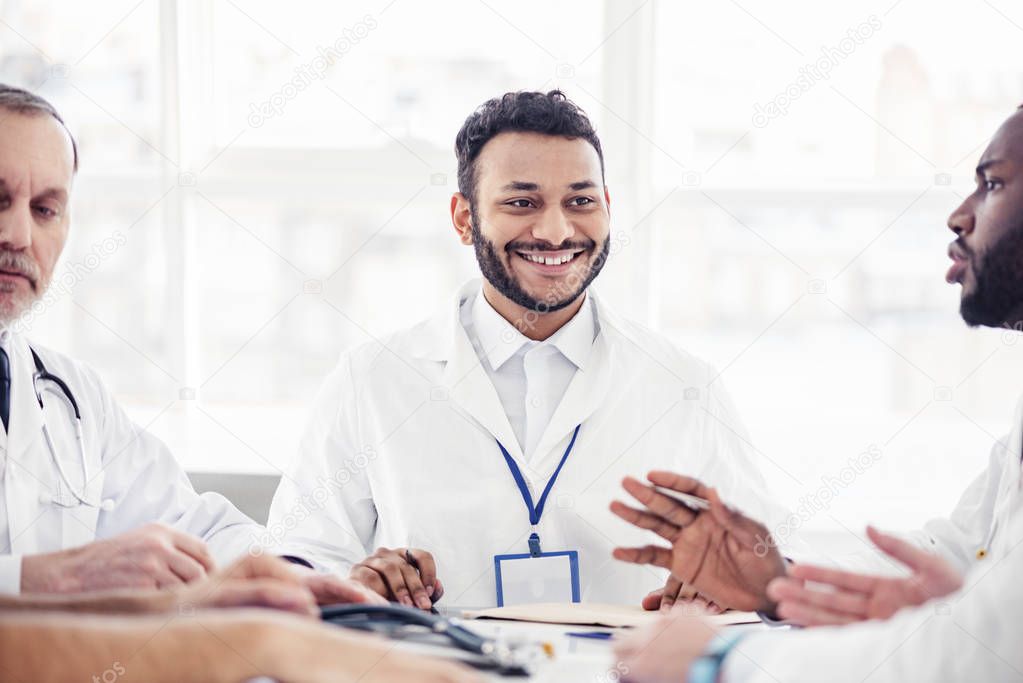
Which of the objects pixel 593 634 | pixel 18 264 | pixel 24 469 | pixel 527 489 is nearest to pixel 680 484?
pixel 593 634

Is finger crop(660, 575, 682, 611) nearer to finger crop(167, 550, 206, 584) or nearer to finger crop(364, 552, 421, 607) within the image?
finger crop(364, 552, 421, 607)

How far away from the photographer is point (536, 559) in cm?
229

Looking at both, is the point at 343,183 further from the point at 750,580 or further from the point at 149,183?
the point at 750,580

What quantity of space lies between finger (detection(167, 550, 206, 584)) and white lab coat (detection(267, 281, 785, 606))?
74cm

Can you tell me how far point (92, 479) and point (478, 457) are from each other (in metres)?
0.87

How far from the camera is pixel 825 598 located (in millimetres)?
1523

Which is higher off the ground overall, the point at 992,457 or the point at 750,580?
the point at 992,457

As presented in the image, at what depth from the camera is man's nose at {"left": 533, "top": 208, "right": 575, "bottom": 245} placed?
8.40 feet

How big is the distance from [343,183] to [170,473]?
1.46m

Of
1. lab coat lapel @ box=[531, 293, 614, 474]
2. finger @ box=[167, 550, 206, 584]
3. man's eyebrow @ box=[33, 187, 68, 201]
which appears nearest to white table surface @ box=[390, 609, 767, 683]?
finger @ box=[167, 550, 206, 584]

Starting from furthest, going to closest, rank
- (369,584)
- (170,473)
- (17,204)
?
1. (170,473)
2. (17,204)
3. (369,584)

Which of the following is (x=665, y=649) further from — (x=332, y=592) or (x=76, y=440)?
(x=76, y=440)

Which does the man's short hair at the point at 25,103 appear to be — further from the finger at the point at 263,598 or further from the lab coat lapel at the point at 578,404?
the finger at the point at 263,598

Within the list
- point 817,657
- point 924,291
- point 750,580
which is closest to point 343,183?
point 924,291
